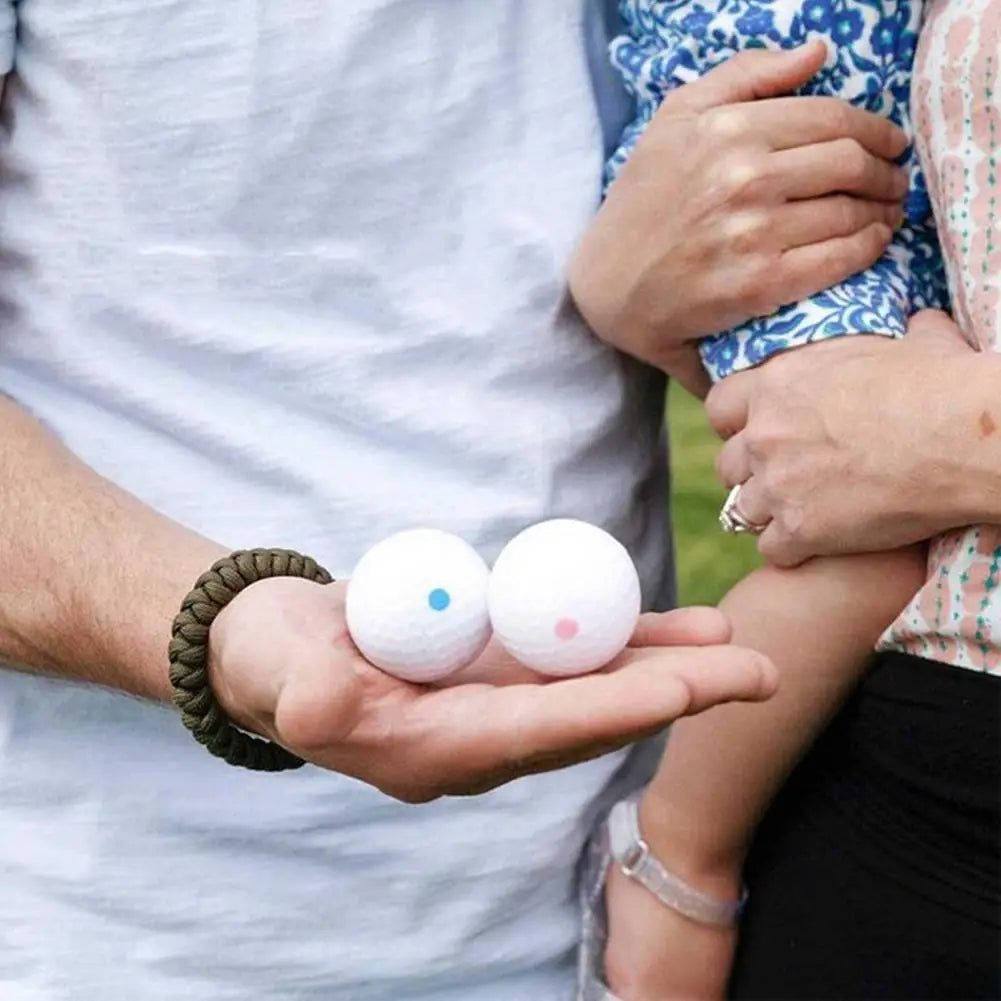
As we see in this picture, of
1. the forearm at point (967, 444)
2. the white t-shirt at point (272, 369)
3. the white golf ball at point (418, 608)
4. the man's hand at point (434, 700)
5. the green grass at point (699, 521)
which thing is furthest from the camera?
the green grass at point (699, 521)

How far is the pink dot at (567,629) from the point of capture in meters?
0.97

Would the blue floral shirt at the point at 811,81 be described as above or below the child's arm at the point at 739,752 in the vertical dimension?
above

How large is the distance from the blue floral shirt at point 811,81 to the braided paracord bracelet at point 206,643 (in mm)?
454

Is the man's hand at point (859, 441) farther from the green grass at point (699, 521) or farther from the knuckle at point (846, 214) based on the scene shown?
the green grass at point (699, 521)

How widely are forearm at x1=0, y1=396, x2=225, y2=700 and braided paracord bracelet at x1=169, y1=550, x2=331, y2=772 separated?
59 mm

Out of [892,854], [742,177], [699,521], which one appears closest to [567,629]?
[892,854]

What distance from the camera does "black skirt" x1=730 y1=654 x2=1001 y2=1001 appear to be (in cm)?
110

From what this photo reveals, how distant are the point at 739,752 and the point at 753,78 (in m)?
0.51

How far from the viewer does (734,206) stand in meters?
1.26

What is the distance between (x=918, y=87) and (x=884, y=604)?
38cm

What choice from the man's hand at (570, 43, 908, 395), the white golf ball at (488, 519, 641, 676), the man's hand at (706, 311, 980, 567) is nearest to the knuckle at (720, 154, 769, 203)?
the man's hand at (570, 43, 908, 395)

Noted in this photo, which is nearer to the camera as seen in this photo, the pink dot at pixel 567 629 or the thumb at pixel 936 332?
the pink dot at pixel 567 629

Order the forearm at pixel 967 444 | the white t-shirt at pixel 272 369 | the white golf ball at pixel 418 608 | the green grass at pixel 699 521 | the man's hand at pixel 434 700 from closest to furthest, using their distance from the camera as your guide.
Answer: the man's hand at pixel 434 700 < the white golf ball at pixel 418 608 < the forearm at pixel 967 444 < the white t-shirt at pixel 272 369 < the green grass at pixel 699 521

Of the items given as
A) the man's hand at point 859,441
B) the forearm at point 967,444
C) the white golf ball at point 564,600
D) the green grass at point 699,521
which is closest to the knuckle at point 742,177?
the man's hand at point 859,441
